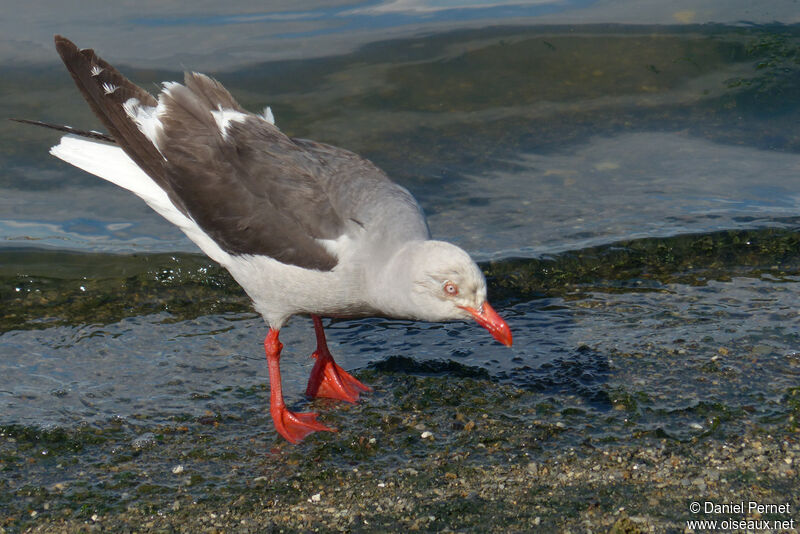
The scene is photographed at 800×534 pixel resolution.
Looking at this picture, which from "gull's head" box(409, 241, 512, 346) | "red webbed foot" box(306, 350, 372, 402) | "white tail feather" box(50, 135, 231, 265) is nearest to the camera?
"gull's head" box(409, 241, 512, 346)

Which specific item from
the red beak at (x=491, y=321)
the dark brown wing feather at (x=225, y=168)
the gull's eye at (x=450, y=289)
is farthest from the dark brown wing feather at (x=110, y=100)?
the red beak at (x=491, y=321)

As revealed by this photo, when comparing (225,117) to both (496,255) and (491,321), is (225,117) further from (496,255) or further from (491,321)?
(496,255)

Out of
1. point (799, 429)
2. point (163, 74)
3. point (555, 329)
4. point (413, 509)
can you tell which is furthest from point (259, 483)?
point (163, 74)

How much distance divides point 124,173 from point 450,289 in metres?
2.71

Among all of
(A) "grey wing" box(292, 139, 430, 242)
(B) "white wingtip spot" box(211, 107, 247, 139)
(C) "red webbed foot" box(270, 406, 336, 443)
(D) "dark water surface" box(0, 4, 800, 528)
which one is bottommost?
(C) "red webbed foot" box(270, 406, 336, 443)


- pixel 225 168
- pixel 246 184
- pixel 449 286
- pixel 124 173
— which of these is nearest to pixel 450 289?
pixel 449 286

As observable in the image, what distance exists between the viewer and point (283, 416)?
529 centimetres

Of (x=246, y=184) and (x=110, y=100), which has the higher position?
(x=110, y=100)

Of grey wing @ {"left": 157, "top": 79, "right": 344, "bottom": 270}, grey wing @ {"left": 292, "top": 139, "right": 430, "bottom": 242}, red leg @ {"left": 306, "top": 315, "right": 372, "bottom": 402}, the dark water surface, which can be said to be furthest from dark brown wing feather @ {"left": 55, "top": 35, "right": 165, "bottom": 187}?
red leg @ {"left": 306, "top": 315, "right": 372, "bottom": 402}

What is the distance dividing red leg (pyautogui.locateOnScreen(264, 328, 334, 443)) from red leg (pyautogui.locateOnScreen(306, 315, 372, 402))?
22cm

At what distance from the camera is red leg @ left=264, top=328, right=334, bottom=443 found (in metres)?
5.18

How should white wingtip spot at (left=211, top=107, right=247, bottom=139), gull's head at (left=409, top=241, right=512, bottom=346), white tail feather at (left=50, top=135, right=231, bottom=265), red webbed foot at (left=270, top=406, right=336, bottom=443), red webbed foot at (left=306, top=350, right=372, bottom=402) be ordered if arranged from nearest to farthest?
gull's head at (left=409, top=241, right=512, bottom=346)
red webbed foot at (left=270, top=406, right=336, bottom=443)
red webbed foot at (left=306, top=350, right=372, bottom=402)
white wingtip spot at (left=211, top=107, right=247, bottom=139)
white tail feather at (left=50, top=135, right=231, bottom=265)

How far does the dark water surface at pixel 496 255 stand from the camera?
Answer: 205 inches

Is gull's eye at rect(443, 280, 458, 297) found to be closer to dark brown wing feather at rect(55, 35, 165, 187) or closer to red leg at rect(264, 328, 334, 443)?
red leg at rect(264, 328, 334, 443)
